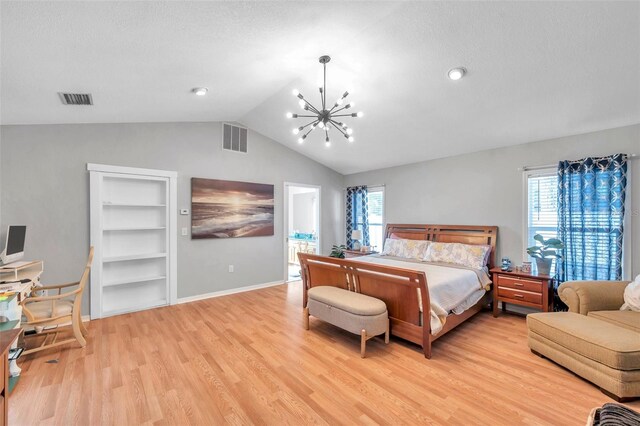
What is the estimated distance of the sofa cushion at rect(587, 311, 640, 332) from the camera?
2390 millimetres

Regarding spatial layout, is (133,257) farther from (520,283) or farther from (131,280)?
(520,283)

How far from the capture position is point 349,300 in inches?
116

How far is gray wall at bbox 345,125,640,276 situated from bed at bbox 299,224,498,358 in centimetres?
28

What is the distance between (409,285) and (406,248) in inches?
85.9

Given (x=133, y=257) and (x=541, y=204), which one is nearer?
(x=541, y=204)

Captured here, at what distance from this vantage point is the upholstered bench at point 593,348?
79.8 inches

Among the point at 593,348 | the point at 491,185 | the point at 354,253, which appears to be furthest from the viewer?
the point at 354,253

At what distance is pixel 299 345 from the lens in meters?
2.96

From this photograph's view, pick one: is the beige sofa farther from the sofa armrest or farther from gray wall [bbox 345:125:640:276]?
gray wall [bbox 345:125:640:276]

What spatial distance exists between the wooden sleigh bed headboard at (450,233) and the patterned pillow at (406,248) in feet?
0.84

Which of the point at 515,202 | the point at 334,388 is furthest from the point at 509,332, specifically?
the point at 334,388

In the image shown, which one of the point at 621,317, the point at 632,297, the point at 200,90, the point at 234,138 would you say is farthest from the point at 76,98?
the point at 632,297

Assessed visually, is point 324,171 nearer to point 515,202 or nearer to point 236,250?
point 236,250

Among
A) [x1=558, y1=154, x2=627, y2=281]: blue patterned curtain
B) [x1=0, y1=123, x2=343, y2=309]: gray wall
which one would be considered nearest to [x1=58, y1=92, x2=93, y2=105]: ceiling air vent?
[x1=0, y1=123, x2=343, y2=309]: gray wall
